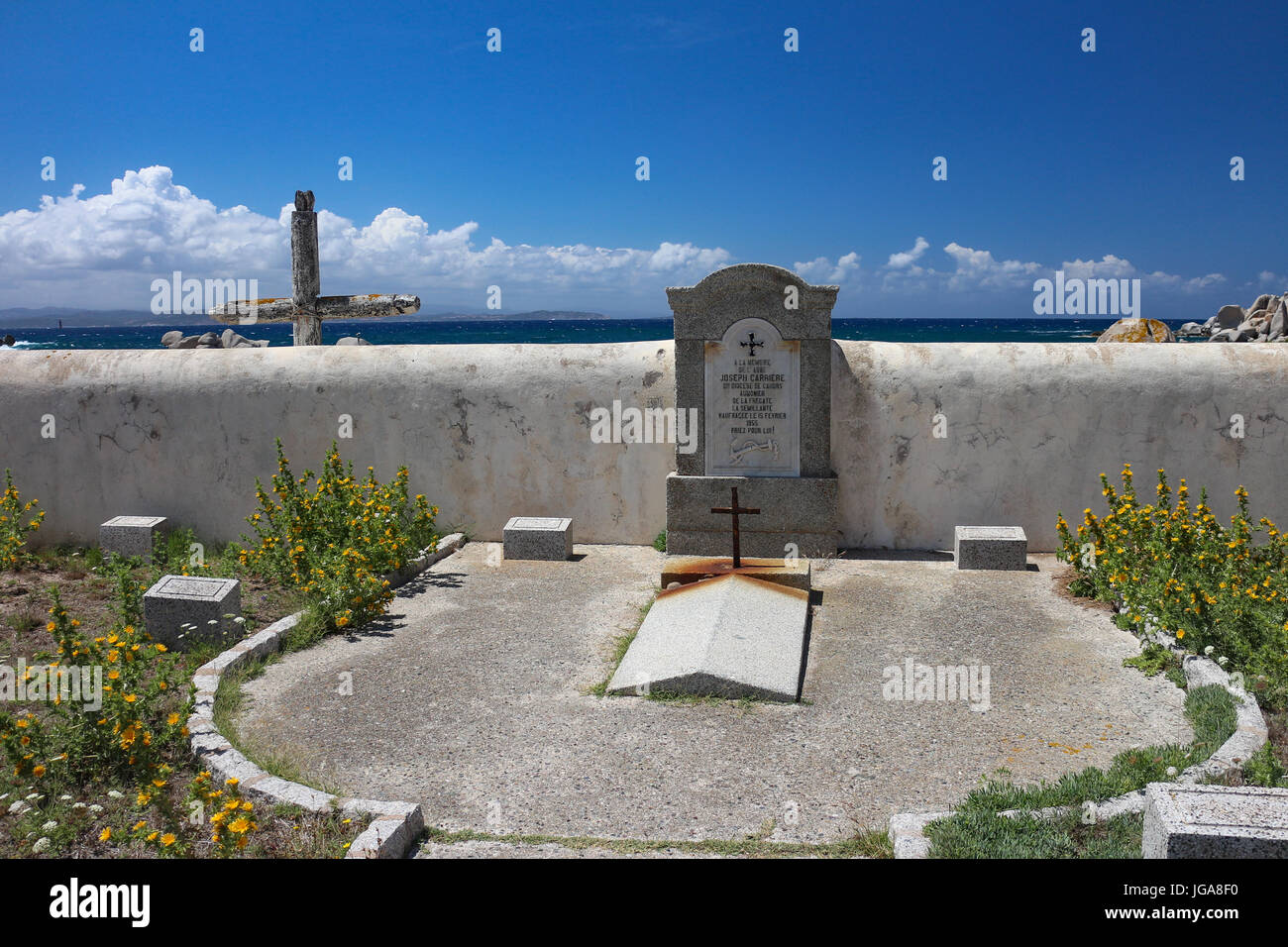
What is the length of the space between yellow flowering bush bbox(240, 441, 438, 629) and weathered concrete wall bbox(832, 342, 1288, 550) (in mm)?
3742

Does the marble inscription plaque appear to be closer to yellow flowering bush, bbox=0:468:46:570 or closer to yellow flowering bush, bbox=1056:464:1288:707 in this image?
yellow flowering bush, bbox=1056:464:1288:707

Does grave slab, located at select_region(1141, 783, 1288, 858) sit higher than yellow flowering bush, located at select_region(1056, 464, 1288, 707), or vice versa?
yellow flowering bush, located at select_region(1056, 464, 1288, 707)

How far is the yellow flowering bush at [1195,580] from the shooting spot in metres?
4.72

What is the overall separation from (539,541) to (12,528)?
4.67 metres

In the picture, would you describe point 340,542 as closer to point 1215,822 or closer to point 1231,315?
point 1215,822

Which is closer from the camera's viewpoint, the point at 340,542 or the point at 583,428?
the point at 340,542

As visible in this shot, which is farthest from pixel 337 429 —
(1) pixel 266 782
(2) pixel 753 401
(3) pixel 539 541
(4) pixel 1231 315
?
(4) pixel 1231 315

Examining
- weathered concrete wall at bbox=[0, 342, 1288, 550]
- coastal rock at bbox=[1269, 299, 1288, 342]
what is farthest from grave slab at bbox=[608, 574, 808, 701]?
coastal rock at bbox=[1269, 299, 1288, 342]

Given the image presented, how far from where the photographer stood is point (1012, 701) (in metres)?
4.87

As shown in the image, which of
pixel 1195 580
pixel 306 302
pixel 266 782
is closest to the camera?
pixel 266 782

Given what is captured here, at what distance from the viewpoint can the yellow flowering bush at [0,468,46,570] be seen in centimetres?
783

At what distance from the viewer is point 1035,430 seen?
7.75 meters

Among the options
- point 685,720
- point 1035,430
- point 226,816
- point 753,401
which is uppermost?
point 753,401
